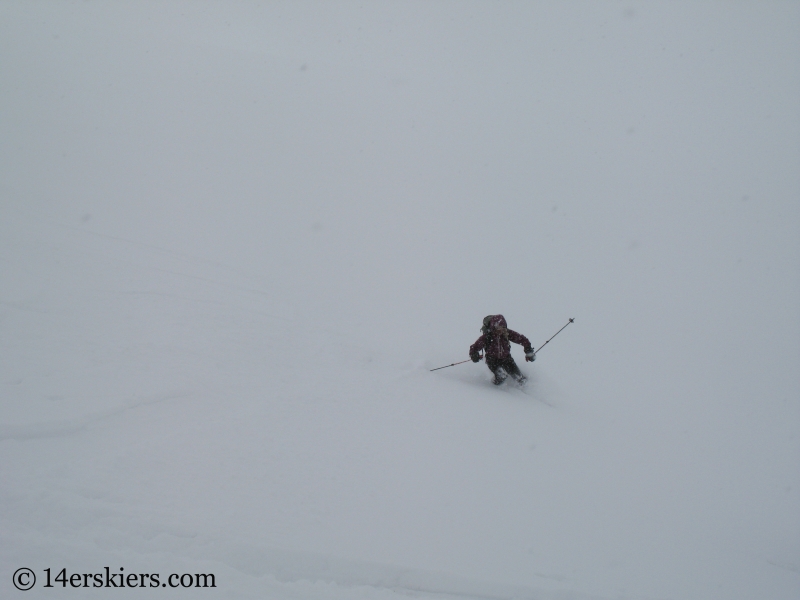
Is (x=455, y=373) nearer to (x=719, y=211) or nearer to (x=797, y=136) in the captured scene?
(x=719, y=211)

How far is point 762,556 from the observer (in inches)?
193

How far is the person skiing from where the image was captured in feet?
26.0

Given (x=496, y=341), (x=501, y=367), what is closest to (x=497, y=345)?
(x=496, y=341)

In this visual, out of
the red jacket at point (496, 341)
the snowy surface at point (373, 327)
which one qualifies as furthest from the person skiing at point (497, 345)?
the snowy surface at point (373, 327)

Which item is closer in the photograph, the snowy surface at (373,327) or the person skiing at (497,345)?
the snowy surface at (373,327)

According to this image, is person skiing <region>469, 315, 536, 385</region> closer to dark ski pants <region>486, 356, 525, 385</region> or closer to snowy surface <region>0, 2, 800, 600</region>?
dark ski pants <region>486, 356, 525, 385</region>

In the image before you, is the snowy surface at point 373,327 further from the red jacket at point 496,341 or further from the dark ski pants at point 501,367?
the red jacket at point 496,341

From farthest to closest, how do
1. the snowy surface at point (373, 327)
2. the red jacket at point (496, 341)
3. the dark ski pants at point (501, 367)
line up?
the dark ski pants at point (501, 367) < the red jacket at point (496, 341) < the snowy surface at point (373, 327)

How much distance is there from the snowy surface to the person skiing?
1.43 ft

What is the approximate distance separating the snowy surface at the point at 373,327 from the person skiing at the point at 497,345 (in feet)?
1.43

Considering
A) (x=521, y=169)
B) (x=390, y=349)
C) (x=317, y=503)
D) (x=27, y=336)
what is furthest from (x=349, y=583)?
(x=521, y=169)

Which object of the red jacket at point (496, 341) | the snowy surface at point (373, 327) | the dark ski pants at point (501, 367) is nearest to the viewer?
the snowy surface at point (373, 327)

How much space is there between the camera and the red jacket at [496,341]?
7922 mm

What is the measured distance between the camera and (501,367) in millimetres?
8156
